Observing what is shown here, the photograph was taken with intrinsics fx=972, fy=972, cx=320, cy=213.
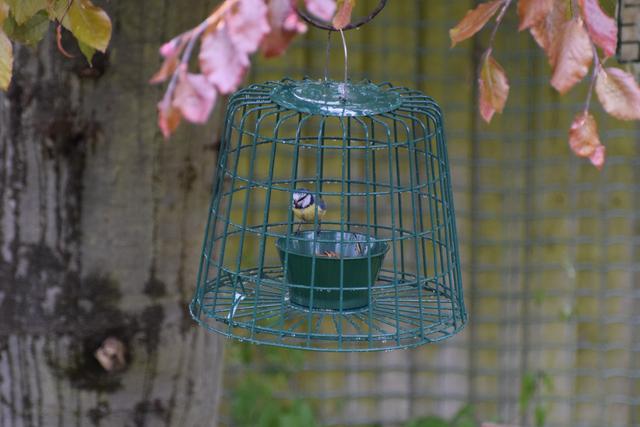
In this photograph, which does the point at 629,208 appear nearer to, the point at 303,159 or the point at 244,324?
the point at 303,159

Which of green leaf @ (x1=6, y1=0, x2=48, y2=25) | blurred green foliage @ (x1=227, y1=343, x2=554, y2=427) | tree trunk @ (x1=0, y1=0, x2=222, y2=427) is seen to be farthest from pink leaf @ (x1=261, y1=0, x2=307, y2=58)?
blurred green foliage @ (x1=227, y1=343, x2=554, y2=427)

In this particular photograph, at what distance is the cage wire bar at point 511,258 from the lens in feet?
13.1

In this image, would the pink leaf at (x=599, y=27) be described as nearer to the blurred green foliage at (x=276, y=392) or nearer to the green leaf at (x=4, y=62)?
the green leaf at (x=4, y=62)

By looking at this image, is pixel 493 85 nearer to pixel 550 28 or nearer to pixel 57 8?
pixel 550 28

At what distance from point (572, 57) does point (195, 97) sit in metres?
0.53

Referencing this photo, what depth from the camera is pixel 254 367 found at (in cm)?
412

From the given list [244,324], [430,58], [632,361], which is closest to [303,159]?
[430,58]

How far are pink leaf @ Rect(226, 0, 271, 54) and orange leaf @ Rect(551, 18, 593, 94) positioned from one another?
1.46ft

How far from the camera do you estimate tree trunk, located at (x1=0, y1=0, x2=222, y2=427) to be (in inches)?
93.8

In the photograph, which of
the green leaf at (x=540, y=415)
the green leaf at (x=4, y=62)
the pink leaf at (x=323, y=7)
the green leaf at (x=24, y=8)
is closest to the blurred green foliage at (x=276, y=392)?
the green leaf at (x=540, y=415)

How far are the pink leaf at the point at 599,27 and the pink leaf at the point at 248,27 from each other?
51 centimetres

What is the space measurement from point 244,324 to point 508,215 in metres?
2.32

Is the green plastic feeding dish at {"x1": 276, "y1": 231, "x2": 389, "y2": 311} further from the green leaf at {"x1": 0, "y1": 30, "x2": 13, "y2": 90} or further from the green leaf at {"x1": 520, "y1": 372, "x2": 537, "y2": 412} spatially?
the green leaf at {"x1": 520, "y1": 372, "x2": 537, "y2": 412}

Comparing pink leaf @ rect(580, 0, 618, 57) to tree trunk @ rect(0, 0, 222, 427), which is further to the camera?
tree trunk @ rect(0, 0, 222, 427)
